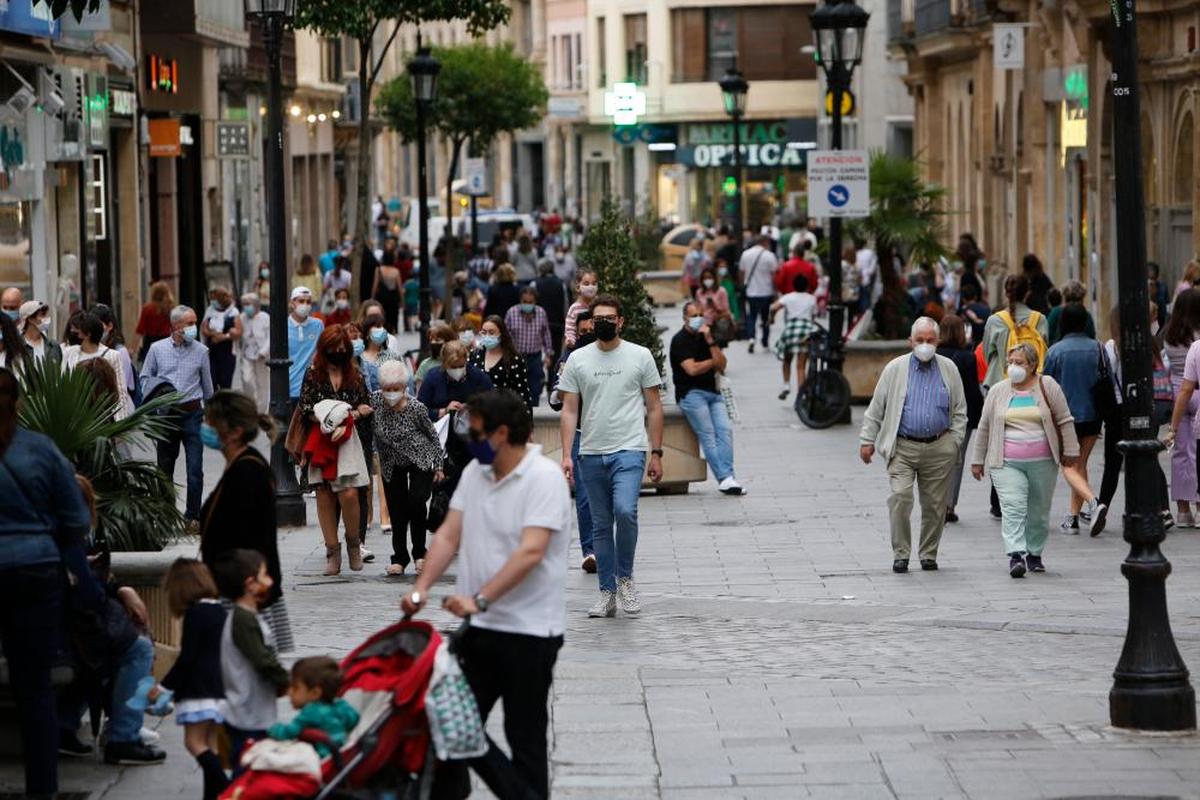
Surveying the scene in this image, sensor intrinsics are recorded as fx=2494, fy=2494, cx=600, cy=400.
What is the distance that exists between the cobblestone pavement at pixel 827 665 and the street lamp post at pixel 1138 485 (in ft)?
0.60

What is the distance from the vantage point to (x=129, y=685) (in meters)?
9.98

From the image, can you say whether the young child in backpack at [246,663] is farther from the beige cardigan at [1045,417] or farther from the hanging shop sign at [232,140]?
the hanging shop sign at [232,140]

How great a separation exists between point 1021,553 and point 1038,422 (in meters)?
0.85

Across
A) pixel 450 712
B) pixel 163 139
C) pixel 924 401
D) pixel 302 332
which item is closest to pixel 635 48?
pixel 163 139

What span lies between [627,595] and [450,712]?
6.33 meters

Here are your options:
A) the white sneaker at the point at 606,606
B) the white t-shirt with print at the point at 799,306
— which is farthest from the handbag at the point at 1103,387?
the white t-shirt with print at the point at 799,306

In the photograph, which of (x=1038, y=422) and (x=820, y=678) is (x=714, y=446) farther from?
(x=820, y=678)

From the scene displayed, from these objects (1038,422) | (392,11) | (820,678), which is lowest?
(820,678)

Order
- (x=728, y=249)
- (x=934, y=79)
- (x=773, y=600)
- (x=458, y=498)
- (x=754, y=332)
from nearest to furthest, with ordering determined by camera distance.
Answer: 1. (x=458, y=498)
2. (x=773, y=600)
3. (x=754, y=332)
4. (x=728, y=249)
5. (x=934, y=79)

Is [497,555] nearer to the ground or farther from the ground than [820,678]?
farther from the ground

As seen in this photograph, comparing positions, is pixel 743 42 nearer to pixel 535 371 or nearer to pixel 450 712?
pixel 535 371

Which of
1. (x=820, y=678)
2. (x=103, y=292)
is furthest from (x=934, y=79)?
(x=820, y=678)

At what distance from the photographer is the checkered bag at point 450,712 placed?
7.87m

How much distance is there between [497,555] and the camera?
846cm
